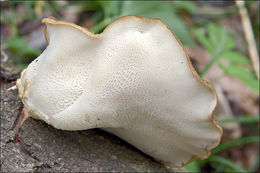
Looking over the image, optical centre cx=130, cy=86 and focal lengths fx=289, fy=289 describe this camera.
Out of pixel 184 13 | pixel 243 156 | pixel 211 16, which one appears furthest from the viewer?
pixel 184 13

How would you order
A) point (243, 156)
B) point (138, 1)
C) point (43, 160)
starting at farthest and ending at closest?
point (243, 156)
point (138, 1)
point (43, 160)

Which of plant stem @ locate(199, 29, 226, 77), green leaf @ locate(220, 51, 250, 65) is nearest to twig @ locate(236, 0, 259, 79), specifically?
green leaf @ locate(220, 51, 250, 65)

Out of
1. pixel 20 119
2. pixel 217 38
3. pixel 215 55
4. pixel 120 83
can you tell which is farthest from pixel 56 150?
pixel 217 38

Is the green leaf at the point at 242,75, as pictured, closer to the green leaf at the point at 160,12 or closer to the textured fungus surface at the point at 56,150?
the green leaf at the point at 160,12

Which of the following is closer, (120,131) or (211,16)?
(120,131)

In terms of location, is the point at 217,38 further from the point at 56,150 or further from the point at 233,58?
the point at 56,150

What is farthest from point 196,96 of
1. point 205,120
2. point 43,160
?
point 43,160

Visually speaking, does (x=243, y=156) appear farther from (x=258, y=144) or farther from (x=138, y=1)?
(x=138, y=1)

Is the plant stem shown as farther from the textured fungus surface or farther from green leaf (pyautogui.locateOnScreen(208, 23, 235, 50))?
the textured fungus surface
